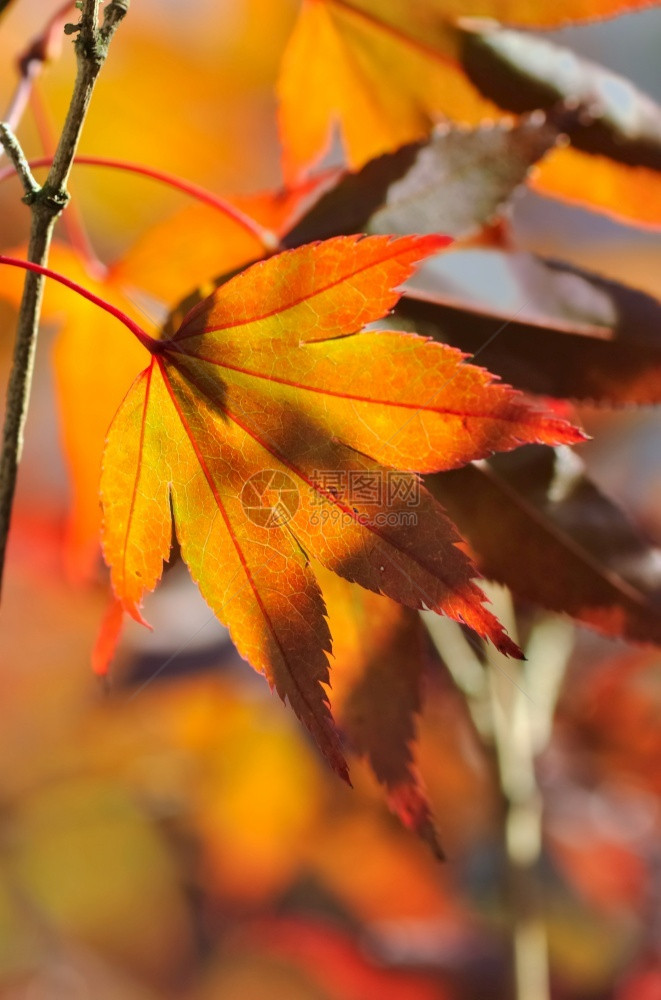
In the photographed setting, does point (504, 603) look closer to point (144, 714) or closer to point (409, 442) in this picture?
point (409, 442)

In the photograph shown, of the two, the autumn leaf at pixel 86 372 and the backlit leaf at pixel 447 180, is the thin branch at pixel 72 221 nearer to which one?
the autumn leaf at pixel 86 372

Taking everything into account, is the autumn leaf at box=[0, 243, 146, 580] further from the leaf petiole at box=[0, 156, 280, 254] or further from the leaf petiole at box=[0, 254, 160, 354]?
the leaf petiole at box=[0, 254, 160, 354]

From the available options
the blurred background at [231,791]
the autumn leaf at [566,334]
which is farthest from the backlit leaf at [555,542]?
the blurred background at [231,791]

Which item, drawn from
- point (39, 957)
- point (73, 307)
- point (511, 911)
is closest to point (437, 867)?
point (511, 911)

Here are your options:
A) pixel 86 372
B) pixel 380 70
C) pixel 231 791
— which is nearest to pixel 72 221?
pixel 86 372

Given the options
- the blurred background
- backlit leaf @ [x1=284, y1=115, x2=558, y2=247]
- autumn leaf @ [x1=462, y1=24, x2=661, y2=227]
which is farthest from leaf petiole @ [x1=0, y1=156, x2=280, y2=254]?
the blurred background
